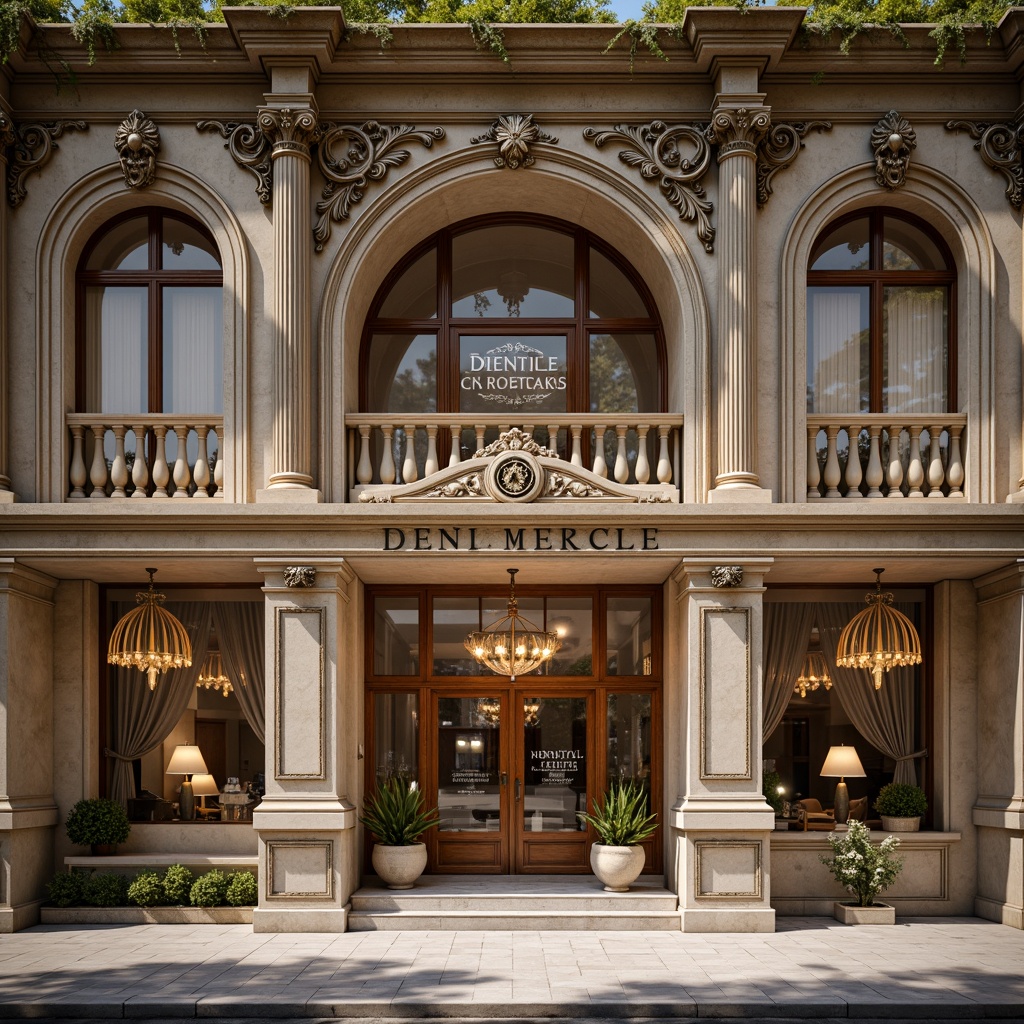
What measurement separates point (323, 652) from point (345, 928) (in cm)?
292

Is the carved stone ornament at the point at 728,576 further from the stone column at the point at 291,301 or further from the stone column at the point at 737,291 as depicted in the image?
the stone column at the point at 291,301

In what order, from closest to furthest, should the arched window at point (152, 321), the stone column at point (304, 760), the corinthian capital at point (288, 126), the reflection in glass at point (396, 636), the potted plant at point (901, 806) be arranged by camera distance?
the stone column at point (304, 760), the corinthian capital at point (288, 126), the potted plant at point (901, 806), the arched window at point (152, 321), the reflection in glass at point (396, 636)

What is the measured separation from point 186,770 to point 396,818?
2707 mm

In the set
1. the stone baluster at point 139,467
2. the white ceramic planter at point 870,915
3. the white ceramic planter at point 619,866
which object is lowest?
the white ceramic planter at point 870,915

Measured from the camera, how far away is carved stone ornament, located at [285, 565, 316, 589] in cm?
1170

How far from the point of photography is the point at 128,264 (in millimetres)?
13188

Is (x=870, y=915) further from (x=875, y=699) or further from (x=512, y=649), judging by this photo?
(x=512, y=649)

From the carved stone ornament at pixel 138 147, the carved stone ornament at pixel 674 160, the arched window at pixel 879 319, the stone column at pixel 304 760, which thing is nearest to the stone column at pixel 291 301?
the stone column at pixel 304 760

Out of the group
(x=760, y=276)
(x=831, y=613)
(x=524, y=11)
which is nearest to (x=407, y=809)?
(x=831, y=613)

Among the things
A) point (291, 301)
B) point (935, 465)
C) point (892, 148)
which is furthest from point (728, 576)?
point (291, 301)

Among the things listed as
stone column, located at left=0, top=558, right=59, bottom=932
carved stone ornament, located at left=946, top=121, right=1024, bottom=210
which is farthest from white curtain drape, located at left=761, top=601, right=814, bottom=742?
stone column, located at left=0, top=558, right=59, bottom=932

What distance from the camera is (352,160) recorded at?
41.3 feet

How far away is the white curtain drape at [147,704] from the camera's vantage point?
518 inches

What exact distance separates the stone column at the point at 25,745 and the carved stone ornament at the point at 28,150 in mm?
4312
